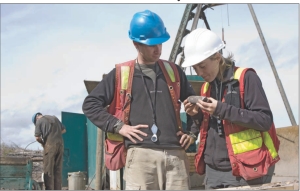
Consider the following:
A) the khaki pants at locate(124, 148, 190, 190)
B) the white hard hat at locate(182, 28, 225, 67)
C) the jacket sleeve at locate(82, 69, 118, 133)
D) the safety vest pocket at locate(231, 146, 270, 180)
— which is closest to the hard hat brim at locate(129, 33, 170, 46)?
the white hard hat at locate(182, 28, 225, 67)

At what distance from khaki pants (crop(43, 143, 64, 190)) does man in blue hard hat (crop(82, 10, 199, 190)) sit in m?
5.76

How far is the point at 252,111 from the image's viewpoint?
2662mm

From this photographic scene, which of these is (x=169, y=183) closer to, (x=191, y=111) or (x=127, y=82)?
(x=191, y=111)

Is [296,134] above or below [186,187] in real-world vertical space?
above

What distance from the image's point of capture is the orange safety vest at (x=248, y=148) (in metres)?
2.68

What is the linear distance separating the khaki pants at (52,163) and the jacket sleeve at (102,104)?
576 cm

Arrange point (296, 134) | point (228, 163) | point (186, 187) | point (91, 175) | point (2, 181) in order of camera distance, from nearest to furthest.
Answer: point (228, 163)
point (186, 187)
point (296, 134)
point (2, 181)
point (91, 175)

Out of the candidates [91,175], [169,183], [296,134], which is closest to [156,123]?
[169,183]

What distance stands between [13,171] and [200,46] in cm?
624

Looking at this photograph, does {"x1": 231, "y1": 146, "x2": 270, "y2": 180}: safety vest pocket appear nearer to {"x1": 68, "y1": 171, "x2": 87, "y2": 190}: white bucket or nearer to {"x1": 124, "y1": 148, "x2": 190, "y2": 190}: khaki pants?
{"x1": 124, "y1": 148, "x2": 190, "y2": 190}: khaki pants

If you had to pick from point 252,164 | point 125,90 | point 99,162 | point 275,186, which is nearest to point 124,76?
point 125,90

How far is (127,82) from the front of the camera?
3.06 m

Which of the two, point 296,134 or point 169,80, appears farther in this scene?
point 296,134

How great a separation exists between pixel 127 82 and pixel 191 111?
49cm
